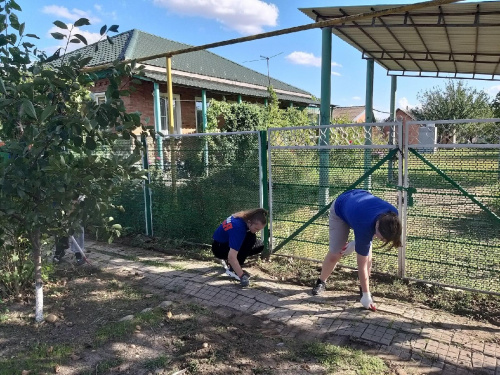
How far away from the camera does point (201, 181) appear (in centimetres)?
561

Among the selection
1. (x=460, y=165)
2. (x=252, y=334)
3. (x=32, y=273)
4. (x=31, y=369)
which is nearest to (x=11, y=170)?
(x=31, y=369)

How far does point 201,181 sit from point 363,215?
2831 millimetres

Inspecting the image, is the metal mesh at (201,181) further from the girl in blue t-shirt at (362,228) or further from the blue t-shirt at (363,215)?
the blue t-shirt at (363,215)

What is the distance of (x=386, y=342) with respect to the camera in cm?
312

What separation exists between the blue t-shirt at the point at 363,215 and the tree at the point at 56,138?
1.94 m

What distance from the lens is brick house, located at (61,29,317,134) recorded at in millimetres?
12102

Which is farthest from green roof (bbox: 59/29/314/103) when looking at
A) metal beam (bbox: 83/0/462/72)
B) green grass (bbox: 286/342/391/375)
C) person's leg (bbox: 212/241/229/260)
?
green grass (bbox: 286/342/391/375)

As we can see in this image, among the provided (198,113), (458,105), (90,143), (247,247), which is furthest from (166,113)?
(458,105)

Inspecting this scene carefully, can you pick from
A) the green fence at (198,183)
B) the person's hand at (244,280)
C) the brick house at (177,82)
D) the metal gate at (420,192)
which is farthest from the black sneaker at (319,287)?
the brick house at (177,82)

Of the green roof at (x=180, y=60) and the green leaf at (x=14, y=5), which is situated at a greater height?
the green roof at (x=180, y=60)

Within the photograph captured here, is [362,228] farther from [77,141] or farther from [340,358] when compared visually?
[77,141]

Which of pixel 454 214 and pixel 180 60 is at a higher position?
pixel 180 60

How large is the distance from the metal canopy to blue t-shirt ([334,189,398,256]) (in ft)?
7.47

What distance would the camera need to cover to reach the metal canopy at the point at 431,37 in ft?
18.6
